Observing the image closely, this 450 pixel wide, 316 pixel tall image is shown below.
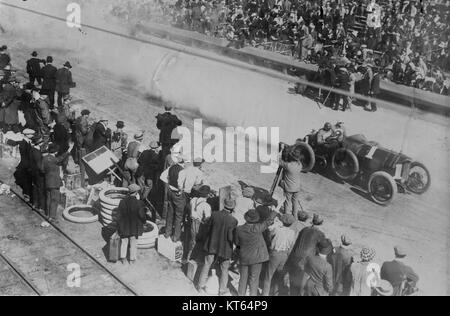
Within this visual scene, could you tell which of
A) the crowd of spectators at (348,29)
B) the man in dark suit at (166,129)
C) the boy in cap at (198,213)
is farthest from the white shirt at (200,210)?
the crowd of spectators at (348,29)

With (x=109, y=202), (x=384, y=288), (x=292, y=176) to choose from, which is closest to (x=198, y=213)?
(x=109, y=202)

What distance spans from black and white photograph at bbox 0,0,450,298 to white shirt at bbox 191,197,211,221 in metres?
0.03

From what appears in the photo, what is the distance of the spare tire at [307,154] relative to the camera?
13.9 meters

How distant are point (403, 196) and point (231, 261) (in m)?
5.50

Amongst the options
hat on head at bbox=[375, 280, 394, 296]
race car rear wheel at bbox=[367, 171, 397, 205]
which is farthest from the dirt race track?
hat on head at bbox=[375, 280, 394, 296]

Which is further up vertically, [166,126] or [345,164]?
[166,126]

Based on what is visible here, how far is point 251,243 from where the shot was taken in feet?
28.7

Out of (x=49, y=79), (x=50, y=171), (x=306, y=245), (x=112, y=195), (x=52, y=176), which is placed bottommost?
(x=112, y=195)

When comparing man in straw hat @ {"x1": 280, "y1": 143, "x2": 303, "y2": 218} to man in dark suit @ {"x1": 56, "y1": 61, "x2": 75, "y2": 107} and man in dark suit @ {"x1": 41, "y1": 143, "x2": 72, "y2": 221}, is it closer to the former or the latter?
man in dark suit @ {"x1": 41, "y1": 143, "x2": 72, "y2": 221}

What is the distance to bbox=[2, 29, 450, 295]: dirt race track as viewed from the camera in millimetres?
11391

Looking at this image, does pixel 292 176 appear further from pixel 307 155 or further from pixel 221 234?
pixel 221 234

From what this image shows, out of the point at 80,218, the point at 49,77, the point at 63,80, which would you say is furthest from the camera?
the point at 49,77

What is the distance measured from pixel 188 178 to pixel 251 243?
2.25 metres
